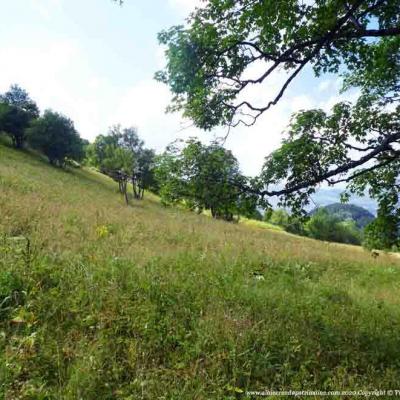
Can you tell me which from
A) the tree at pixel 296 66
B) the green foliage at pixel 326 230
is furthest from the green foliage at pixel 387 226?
the green foliage at pixel 326 230

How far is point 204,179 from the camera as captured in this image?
237 inches

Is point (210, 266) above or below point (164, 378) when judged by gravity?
above

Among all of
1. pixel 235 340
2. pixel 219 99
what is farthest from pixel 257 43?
pixel 235 340

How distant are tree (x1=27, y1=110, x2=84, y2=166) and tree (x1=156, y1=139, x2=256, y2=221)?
190 ft

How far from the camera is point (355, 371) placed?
4305mm

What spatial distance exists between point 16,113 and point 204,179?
218 feet

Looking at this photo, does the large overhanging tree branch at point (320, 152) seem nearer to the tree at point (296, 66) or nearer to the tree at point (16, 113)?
the tree at point (296, 66)

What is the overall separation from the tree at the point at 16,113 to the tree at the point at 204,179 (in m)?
63.0

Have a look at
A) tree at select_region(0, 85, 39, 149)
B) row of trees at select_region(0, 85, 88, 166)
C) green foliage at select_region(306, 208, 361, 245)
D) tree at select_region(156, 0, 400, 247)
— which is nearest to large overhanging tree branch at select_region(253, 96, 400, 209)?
tree at select_region(156, 0, 400, 247)

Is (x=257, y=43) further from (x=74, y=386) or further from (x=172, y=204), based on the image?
(x=74, y=386)

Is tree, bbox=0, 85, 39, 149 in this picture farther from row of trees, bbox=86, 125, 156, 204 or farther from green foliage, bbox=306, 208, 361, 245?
green foliage, bbox=306, 208, 361, 245

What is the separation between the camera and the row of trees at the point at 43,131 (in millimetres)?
56438

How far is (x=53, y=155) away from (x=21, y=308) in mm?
60097

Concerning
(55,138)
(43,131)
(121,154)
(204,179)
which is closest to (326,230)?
(121,154)
